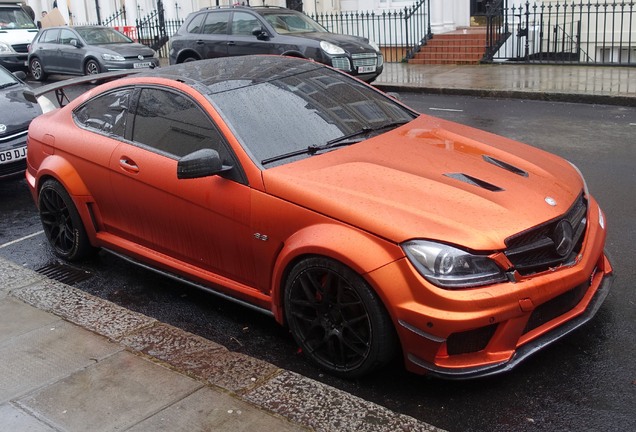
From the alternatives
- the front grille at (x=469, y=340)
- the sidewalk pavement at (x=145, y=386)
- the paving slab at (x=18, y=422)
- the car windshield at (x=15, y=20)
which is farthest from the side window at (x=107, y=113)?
the car windshield at (x=15, y=20)

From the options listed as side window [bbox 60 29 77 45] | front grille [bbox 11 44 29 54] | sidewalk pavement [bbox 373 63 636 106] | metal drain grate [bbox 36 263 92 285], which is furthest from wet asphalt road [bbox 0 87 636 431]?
front grille [bbox 11 44 29 54]

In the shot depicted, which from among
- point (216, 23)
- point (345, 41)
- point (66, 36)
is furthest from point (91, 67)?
point (345, 41)

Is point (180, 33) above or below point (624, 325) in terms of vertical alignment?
above

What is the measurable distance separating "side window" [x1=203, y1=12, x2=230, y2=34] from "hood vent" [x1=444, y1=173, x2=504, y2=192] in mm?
12609

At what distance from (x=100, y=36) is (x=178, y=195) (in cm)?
1663

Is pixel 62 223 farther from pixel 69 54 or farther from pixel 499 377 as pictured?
pixel 69 54

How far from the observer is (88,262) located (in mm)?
6039

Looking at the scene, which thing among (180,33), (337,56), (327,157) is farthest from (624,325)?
(180,33)

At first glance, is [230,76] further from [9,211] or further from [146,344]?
[9,211]

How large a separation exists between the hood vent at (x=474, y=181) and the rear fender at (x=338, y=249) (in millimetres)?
734

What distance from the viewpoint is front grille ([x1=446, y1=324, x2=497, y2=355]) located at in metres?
3.57

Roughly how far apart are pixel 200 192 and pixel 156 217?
59 centimetres

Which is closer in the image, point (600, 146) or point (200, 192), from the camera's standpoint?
point (200, 192)

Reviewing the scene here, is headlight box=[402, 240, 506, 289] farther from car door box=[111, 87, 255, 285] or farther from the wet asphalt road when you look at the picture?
car door box=[111, 87, 255, 285]
